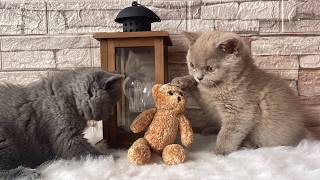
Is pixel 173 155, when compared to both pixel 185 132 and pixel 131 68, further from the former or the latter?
pixel 131 68

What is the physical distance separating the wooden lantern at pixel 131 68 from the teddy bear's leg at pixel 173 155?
0.22m

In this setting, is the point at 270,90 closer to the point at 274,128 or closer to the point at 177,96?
the point at 274,128

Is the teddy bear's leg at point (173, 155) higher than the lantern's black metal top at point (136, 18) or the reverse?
the reverse

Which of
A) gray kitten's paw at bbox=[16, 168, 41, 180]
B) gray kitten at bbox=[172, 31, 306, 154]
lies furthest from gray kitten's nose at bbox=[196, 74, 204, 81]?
gray kitten's paw at bbox=[16, 168, 41, 180]

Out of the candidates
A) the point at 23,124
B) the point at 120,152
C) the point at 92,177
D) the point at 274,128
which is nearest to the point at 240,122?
the point at 274,128

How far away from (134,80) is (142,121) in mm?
152

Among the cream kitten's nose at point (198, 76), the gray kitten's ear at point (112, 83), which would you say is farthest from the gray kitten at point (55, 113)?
the cream kitten's nose at point (198, 76)

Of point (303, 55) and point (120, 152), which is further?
point (303, 55)

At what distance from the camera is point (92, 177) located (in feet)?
2.64

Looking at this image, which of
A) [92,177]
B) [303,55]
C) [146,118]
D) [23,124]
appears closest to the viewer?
[92,177]

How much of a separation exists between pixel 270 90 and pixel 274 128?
12cm

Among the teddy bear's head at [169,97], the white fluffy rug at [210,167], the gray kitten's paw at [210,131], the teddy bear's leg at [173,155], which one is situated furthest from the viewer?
the gray kitten's paw at [210,131]

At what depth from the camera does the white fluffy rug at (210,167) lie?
2.66 feet

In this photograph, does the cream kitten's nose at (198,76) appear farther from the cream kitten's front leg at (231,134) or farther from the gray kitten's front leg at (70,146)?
the gray kitten's front leg at (70,146)
